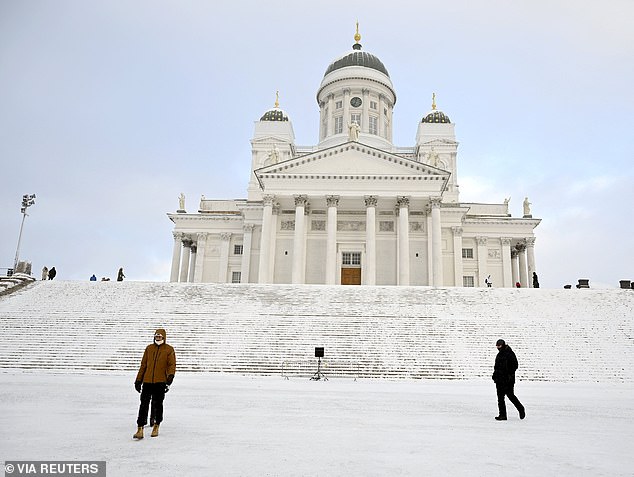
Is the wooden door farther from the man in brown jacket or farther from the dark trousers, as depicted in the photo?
the man in brown jacket

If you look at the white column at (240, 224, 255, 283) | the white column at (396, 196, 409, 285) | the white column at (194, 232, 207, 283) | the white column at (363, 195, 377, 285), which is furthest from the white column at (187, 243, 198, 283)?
the white column at (396, 196, 409, 285)

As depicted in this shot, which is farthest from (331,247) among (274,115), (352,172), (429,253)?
(274,115)

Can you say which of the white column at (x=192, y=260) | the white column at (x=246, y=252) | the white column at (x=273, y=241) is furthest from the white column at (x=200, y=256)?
the white column at (x=273, y=241)

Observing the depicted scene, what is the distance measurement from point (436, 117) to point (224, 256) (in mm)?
29024

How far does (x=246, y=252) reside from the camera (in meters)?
42.6

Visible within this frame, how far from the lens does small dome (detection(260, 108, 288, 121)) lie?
174 feet

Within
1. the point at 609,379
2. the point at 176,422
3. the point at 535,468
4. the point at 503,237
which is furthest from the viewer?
the point at 503,237

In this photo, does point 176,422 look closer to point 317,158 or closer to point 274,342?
point 274,342

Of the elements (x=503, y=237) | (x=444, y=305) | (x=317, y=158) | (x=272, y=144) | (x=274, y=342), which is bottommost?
(x=274, y=342)

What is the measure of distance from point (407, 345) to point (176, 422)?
12.2m

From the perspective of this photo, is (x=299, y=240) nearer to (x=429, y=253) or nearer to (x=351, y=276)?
(x=351, y=276)

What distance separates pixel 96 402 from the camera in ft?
30.9

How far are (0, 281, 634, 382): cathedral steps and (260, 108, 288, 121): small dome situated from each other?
100ft

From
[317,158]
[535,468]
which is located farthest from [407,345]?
[317,158]
